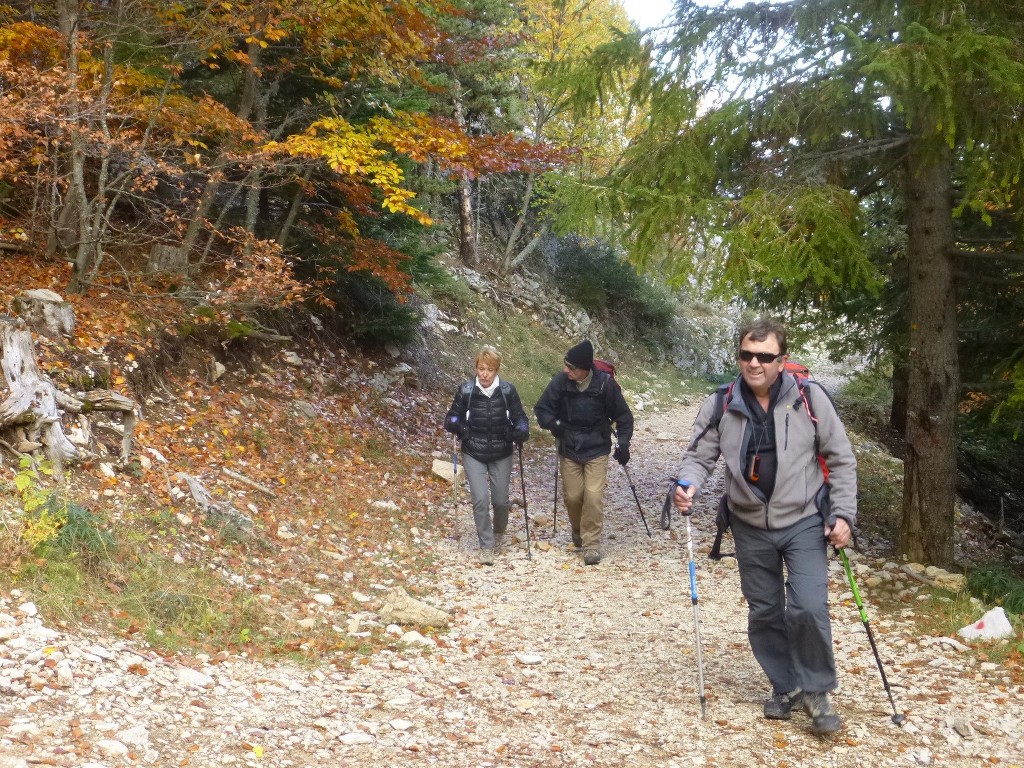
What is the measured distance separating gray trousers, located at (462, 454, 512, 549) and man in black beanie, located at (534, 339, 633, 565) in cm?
69

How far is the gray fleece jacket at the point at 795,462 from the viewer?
451 cm

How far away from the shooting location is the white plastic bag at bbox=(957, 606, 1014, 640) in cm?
590

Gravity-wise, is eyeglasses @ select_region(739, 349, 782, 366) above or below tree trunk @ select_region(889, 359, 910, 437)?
above

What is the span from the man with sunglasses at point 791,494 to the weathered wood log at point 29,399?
522 cm

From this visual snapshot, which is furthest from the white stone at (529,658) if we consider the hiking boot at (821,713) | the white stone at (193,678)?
the white stone at (193,678)

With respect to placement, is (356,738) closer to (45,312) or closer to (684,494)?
(684,494)

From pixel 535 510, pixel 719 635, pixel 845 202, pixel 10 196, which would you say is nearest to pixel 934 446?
pixel 845 202

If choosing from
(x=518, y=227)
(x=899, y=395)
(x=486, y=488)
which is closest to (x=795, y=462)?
(x=486, y=488)

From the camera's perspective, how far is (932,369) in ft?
26.0

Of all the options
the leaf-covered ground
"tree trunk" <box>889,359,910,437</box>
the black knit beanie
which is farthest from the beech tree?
"tree trunk" <box>889,359,910,437</box>

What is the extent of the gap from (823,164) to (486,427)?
14.6 ft

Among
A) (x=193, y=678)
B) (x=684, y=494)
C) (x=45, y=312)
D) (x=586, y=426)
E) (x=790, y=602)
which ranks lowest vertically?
(x=193, y=678)

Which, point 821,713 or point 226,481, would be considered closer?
point 821,713

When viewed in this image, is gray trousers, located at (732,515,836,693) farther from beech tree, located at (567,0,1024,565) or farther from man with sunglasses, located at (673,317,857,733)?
beech tree, located at (567,0,1024,565)
